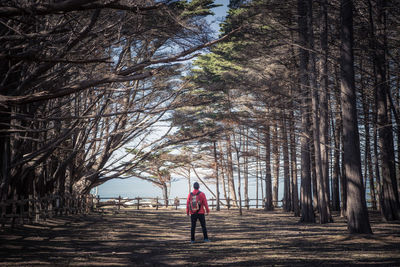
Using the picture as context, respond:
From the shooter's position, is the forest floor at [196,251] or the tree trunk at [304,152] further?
the tree trunk at [304,152]

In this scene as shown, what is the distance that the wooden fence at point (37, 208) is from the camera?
35.7 ft

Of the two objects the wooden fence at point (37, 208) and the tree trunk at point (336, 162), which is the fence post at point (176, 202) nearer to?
the wooden fence at point (37, 208)

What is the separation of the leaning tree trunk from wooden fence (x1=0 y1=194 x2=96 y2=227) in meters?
10.5

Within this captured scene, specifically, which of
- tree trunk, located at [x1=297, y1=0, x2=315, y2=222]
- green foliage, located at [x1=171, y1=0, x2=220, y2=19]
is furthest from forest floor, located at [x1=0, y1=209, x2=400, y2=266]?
green foliage, located at [x1=171, y1=0, x2=220, y2=19]

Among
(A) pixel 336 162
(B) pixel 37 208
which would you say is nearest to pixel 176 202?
(A) pixel 336 162

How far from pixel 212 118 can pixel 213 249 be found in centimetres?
2120

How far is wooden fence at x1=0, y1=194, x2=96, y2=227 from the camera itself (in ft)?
35.7

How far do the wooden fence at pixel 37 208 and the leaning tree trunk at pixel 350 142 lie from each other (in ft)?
34.4

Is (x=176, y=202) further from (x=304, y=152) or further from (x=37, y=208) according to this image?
(x=37, y=208)

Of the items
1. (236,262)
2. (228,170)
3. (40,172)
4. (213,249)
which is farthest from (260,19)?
(228,170)

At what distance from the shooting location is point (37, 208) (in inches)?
541

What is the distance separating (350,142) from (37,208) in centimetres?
1223

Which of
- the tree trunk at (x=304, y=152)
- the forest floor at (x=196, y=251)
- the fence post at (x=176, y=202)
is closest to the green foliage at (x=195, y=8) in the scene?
the tree trunk at (x=304, y=152)

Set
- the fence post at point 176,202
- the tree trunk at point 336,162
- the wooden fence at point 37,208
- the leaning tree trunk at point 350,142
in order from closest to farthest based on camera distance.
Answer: the leaning tree trunk at point 350,142 < the wooden fence at point 37,208 < the tree trunk at point 336,162 < the fence post at point 176,202
